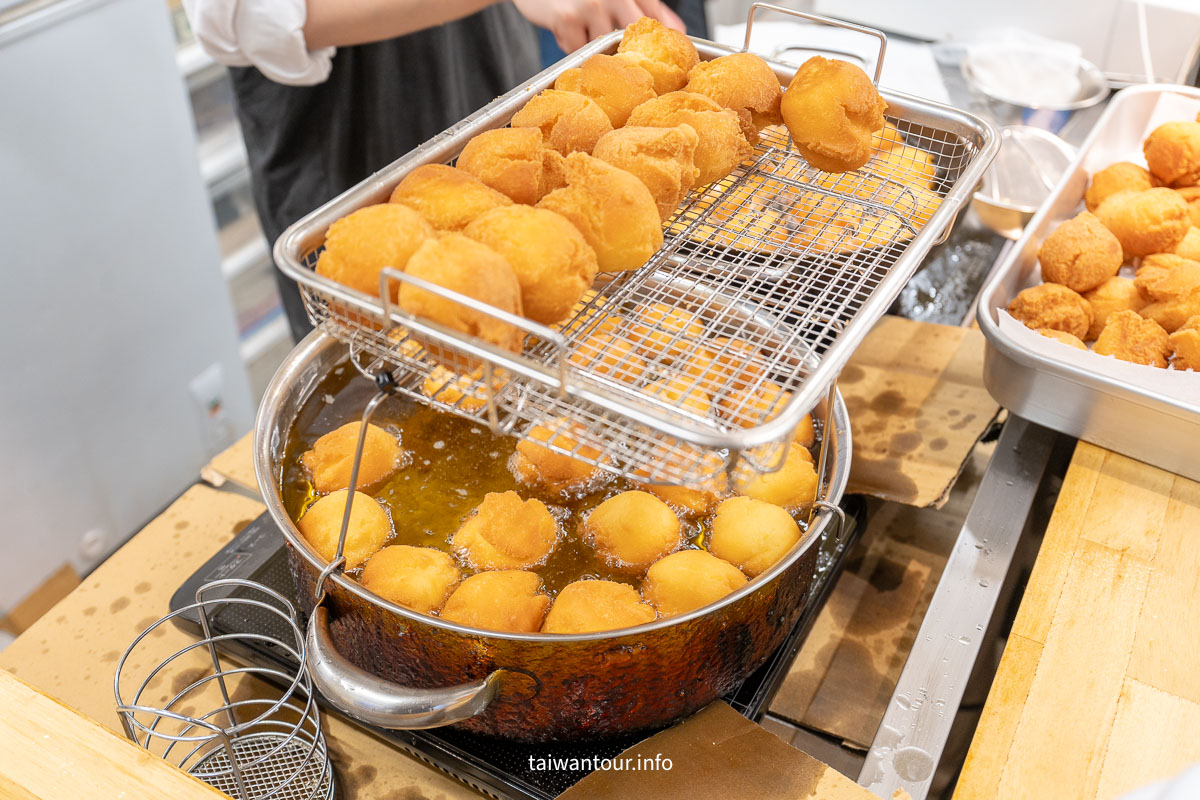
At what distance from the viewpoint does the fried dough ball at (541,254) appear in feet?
2.56

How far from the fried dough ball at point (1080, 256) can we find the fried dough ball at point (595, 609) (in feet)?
2.92

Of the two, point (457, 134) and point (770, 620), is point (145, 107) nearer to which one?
point (457, 134)

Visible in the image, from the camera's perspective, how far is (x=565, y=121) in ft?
3.14

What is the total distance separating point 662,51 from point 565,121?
218 millimetres

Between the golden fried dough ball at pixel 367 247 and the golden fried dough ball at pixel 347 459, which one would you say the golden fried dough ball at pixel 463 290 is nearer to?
the golden fried dough ball at pixel 367 247

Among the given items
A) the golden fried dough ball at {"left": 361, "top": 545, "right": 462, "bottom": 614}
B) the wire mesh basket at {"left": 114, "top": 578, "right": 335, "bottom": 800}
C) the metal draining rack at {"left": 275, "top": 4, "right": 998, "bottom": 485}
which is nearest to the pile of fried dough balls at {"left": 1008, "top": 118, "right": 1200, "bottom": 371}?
the metal draining rack at {"left": 275, "top": 4, "right": 998, "bottom": 485}

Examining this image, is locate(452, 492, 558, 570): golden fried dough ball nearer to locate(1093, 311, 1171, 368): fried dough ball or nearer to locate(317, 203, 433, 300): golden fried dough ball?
locate(317, 203, 433, 300): golden fried dough ball

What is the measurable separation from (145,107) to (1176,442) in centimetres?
211

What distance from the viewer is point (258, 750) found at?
3.40ft

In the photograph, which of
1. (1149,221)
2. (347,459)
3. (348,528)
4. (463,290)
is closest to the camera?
(463,290)

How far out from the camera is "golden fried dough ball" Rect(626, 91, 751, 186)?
95 centimetres

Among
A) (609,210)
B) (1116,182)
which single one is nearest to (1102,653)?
(609,210)

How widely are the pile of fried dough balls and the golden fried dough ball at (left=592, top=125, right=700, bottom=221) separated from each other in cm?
66

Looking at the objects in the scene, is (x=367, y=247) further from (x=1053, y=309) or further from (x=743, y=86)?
Answer: (x=1053, y=309)
